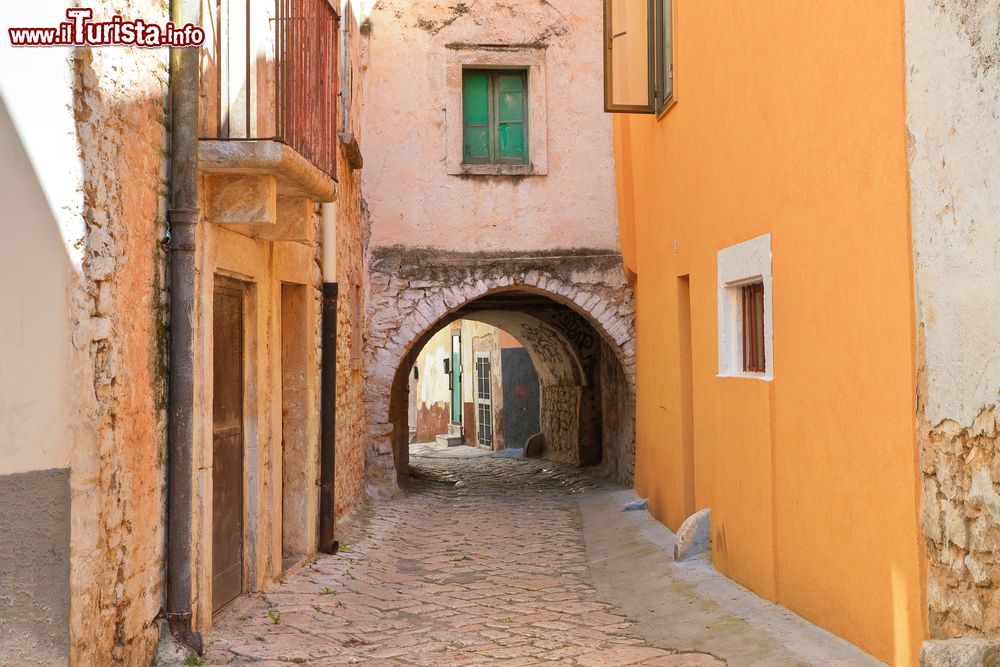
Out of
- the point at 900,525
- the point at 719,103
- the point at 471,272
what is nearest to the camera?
the point at 900,525

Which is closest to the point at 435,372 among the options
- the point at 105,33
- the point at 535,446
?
the point at 535,446

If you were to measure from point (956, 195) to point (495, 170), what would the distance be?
8.47m

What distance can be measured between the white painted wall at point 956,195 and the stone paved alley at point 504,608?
133 centimetres

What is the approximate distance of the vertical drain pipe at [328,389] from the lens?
794 cm

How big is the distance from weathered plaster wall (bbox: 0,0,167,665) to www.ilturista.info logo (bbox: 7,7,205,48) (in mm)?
41

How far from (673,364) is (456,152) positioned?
14.1 feet

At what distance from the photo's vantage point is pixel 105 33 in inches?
164

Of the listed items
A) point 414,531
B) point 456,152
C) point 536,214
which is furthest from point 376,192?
point 414,531

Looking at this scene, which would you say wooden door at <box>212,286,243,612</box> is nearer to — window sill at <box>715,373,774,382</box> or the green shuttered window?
window sill at <box>715,373,774,382</box>

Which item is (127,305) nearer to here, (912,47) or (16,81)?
(16,81)

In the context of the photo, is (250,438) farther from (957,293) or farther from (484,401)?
(484,401)

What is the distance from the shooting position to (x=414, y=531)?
984 cm

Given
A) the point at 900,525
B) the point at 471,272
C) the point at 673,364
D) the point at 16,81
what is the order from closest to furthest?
1. the point at 16,81
2. the point at 900,525
3. the point at 673,364
4. the point at 471,272

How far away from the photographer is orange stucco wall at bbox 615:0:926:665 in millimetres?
4145
